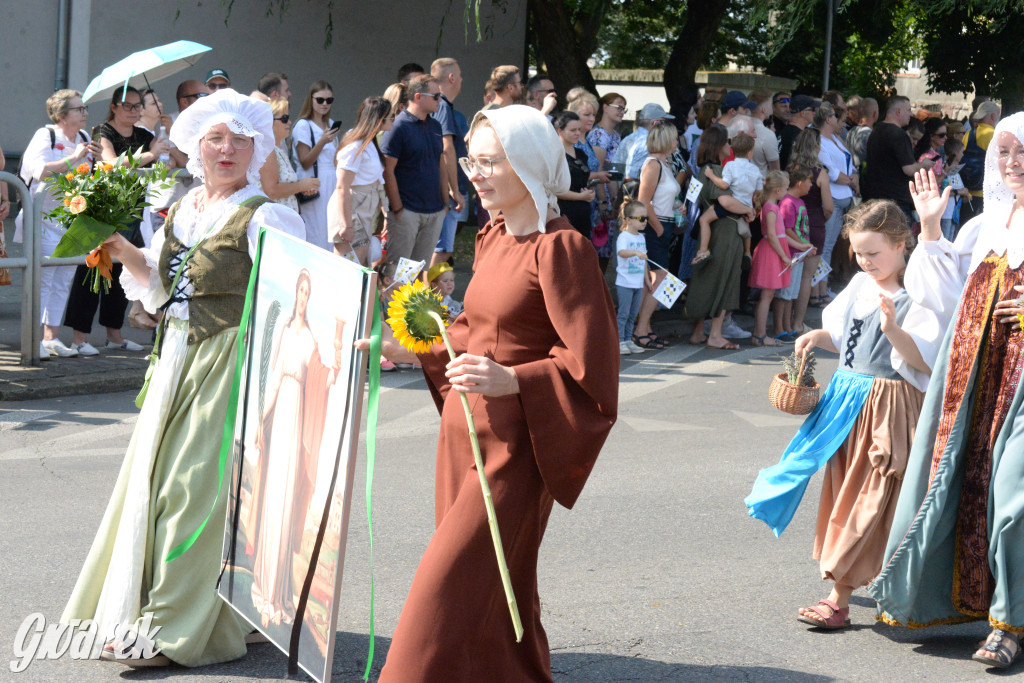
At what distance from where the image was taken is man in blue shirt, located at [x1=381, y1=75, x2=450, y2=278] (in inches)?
370

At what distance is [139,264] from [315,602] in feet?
5.26

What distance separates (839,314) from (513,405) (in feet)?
6.48

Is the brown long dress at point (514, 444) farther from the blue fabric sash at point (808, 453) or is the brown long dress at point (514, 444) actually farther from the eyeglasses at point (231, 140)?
the blue fabric sash at point (808, 453)

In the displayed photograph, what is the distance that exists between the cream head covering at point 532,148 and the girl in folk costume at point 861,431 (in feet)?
5.28

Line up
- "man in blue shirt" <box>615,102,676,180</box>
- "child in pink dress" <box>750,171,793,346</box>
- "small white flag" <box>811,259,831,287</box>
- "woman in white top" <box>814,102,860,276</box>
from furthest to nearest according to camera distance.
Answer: "woman in white top" <box>814,102,860,276</box> → "small white flag" <box>811,259,831,287</box> → "child in pink dress" <box>750,171,793,346</box> → "man in blue shirt" <box>615,102,676,180</box>

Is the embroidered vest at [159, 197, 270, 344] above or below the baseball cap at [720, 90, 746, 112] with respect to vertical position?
below

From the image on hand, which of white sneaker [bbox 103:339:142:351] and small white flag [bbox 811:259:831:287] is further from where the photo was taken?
small white flag [bbox 811:259:831:287]

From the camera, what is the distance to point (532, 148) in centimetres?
337

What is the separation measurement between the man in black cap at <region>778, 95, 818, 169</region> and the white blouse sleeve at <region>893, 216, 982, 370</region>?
894 centimetres

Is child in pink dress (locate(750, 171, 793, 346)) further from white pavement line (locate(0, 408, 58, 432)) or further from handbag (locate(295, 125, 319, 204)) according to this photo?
white pavement line (locate(0, 408, 58, 432))

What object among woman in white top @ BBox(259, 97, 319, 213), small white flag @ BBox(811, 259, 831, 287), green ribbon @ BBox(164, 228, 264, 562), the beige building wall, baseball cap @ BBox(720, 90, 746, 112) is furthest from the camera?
the beige building wall

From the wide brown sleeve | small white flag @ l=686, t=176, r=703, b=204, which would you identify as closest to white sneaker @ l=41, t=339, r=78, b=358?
small white flag @ l=686, t=176, r=703, b=204

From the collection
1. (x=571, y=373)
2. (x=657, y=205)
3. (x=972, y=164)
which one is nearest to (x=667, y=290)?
(x=657, y=205)

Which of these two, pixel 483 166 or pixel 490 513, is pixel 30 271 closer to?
pixel 483 166
